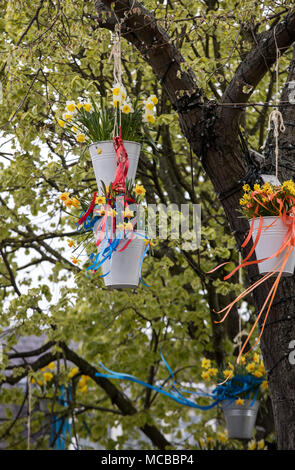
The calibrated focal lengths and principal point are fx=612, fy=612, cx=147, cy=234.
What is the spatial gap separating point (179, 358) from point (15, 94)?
290 cm

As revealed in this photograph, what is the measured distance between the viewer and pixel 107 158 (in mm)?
2373

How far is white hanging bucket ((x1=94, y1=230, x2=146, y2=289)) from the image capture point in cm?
236

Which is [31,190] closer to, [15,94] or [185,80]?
[15,94]

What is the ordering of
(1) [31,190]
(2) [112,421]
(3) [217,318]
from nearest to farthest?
(1) [31,190] → (3) [217,318] → (2) [112,421]

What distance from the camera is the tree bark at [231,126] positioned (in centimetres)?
288

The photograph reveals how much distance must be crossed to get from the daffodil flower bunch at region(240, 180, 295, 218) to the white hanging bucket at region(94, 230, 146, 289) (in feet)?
1.46

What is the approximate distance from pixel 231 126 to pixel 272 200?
81 centimetres

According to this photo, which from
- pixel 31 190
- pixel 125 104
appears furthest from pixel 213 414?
pixel 125 104

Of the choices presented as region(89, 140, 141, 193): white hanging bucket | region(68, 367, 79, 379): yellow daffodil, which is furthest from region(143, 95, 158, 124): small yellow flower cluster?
region(68, 367, 79, 379): yellow daffodil

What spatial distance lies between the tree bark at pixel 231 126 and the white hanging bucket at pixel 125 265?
2.63ft

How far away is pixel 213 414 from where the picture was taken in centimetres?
668

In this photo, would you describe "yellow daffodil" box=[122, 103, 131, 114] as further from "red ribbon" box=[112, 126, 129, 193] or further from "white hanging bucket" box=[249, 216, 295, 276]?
"white hanging bucket" box=[249, 216, 295, 276]

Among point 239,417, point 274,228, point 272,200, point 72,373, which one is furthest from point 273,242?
point 72,373

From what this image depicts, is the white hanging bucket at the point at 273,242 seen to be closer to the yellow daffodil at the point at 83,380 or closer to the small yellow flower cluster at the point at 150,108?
the small yellow flower cluster at the point at 150,108
